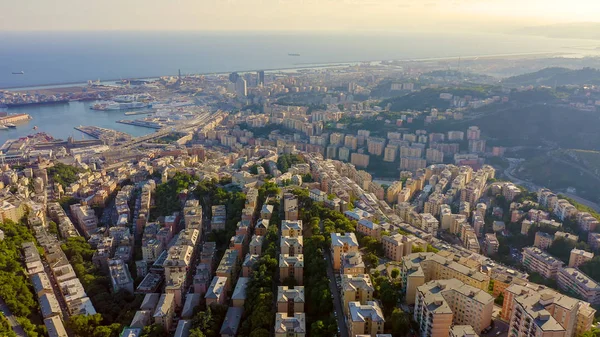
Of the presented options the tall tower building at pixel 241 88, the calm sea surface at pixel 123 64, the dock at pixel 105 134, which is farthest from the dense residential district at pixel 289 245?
the tall tower building at pixel 241 88

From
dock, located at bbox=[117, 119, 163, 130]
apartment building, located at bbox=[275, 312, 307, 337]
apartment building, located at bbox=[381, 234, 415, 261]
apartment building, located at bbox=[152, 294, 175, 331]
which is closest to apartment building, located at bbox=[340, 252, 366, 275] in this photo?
apartment building, located at bbox=[275, 312, 307, 337]

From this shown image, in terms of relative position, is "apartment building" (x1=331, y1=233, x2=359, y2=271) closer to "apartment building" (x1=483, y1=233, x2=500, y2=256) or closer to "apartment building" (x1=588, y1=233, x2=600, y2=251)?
"apartment building" (x1=483, y1=233, x2=500, y2=256)

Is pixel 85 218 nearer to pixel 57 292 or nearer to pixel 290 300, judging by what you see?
pixel 57 292

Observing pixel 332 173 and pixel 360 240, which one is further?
pixel 332 173

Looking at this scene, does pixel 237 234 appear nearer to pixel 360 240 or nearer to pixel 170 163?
pixel 360 240

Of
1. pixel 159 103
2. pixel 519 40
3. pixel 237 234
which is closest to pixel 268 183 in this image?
pixel 237 234

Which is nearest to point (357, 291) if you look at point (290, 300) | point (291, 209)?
point (290, 300)
